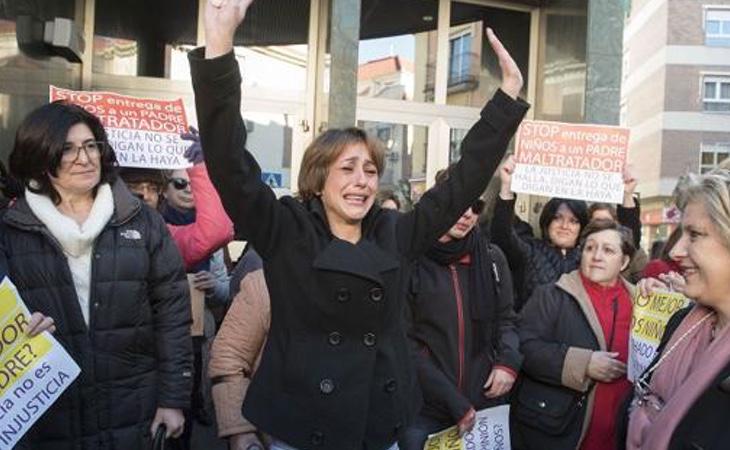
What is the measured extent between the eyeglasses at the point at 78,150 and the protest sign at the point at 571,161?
11.0ft

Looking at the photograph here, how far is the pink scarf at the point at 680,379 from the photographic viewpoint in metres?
2.05

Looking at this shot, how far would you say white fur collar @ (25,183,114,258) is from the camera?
271 cm

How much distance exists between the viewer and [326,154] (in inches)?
95.3

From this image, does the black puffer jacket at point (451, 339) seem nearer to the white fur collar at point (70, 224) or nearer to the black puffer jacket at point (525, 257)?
the black puffer jacket at point (525, 257)

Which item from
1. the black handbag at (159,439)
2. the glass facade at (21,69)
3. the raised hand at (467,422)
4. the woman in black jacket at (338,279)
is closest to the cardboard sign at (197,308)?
the black handbag at (159,439)

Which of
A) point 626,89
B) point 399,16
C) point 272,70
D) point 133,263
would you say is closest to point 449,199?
point 133,263

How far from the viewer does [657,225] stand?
38.9 metres

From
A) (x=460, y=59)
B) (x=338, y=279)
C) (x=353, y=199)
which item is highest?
(x=460, y=59)

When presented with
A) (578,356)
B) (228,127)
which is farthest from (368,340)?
(578,356)

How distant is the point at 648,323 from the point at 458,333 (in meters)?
0.85

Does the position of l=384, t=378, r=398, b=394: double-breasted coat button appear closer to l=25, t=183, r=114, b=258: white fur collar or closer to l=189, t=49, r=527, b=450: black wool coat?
l=189, t=49, r=527, b=450: black wool coat

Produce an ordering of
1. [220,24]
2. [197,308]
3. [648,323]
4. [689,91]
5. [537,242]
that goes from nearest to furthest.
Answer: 1. [220,24]
2. [648,323]
3. [197,308]
4. [537,242]
5. [689,91]

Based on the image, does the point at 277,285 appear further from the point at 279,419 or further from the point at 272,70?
the point at 272,70

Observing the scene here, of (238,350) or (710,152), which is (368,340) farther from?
(710,152)
